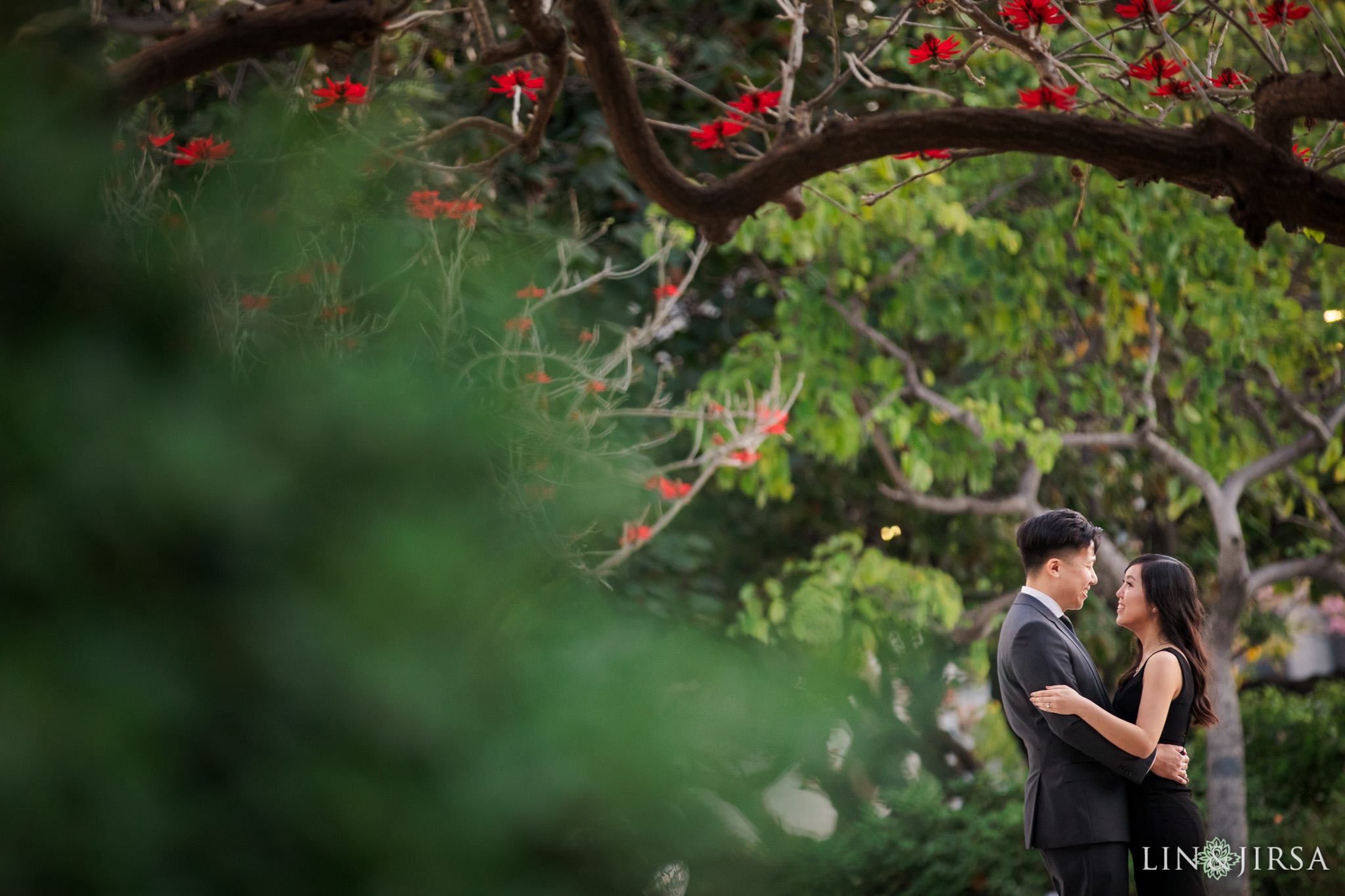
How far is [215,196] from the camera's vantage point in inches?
26.7

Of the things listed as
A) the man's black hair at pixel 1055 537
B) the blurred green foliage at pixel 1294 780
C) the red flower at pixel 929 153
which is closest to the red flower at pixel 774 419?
the red flower at pixel 929 153

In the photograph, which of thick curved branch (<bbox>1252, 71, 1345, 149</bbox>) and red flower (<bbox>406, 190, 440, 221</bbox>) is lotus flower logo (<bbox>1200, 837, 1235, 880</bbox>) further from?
red flower (<bbox>406, 190, 440, 221</bbox>)

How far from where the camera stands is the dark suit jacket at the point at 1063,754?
2129 millimetres

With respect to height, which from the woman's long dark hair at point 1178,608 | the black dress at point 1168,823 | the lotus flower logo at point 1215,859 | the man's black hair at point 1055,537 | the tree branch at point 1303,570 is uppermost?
the tree branch at point 1303,570

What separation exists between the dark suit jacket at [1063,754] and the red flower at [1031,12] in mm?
1351

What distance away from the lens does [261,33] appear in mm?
2664

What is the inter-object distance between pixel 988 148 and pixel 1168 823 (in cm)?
147

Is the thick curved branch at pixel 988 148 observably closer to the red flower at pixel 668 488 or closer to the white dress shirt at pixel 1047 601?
the white dress shirt at pixel 1047 601

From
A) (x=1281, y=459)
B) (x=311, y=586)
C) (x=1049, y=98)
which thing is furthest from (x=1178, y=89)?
(x=1281, y=459)

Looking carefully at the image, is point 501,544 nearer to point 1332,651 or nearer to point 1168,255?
point 1168,255

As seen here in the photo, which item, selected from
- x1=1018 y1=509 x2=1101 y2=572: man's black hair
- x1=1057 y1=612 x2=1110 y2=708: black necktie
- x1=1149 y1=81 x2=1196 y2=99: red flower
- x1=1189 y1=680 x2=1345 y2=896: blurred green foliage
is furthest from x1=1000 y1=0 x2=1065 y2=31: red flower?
x1=1189 y1=680 x2=1345 y2=896: blurred green foliage

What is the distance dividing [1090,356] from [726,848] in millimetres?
6639

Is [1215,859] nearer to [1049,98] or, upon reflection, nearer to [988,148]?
[988,148]

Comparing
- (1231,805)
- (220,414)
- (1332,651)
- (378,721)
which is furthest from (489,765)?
(1332,651)
